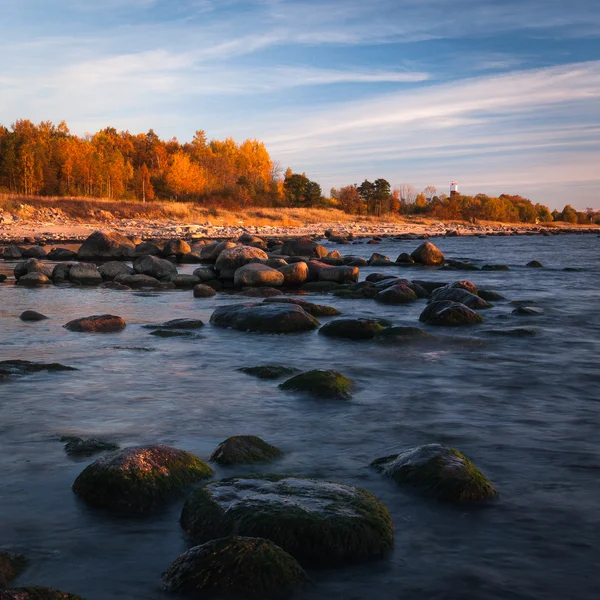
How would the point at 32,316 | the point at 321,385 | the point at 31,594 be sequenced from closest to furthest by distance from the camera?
1. the point at 31,594
2. the point at 321,385
3. the point at 32,316

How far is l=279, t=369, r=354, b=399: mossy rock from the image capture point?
7609 millimetres

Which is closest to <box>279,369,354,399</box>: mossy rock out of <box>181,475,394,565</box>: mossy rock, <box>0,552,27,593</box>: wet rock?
<box>181,475,394,565</box>: mossy rock

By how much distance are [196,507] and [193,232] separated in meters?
44.8

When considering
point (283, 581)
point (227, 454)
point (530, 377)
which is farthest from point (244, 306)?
point (283, 581)

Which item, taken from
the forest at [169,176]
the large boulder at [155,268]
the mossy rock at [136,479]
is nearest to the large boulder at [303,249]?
the large boulder at [155,268]

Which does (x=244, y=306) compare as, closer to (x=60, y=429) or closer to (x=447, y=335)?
(x=447, y=335)

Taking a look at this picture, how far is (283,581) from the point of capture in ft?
11.5

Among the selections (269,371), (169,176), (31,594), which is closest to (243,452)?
(31,594)

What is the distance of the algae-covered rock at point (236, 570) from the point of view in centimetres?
341

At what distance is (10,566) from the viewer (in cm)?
371

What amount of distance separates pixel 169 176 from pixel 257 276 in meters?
67.5

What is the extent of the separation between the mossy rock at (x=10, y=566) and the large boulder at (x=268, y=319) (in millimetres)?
8181

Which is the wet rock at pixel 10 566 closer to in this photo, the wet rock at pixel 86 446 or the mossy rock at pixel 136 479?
the mossy rock at pixel 136 479

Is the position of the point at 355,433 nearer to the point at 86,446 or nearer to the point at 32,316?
the point at 86,446
